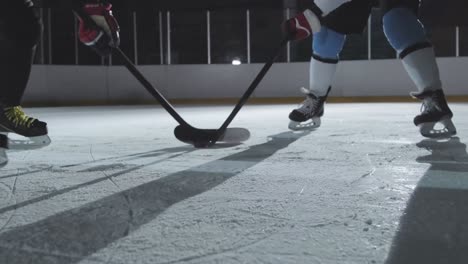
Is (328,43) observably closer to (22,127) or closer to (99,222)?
(22,127)

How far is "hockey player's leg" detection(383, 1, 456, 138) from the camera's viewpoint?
1807 millimetres

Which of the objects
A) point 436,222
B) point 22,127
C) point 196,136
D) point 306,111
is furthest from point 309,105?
point 436,222

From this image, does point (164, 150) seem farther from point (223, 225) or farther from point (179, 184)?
point (223, 225)

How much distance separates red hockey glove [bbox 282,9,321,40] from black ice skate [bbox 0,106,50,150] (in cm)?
96

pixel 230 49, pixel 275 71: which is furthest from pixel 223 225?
pixel 230 49

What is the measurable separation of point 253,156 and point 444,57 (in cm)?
585

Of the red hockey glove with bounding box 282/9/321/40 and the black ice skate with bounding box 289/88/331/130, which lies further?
the black ice skate with bounding box 289/88/331/130

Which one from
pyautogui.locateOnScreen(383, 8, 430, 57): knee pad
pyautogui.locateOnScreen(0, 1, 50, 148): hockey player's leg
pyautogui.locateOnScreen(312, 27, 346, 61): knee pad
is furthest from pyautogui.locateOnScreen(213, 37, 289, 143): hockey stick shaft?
pyautogui.locateOnScreen(0, 1, 50, 148): hockey player's leg

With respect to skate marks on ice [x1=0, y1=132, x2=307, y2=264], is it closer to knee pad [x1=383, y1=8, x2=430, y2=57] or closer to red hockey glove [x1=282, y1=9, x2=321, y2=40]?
red hockey glove [x1=282, y1=9, x2=321, y2=40]

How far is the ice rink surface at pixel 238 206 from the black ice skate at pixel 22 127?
3.6 inches

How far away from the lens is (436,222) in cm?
82

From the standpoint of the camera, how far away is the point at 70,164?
1.52m

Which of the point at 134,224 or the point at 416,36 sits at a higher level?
the point at 416,36

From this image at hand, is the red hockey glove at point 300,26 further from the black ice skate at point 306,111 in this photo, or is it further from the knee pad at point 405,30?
the black ice skate at point 306,111
